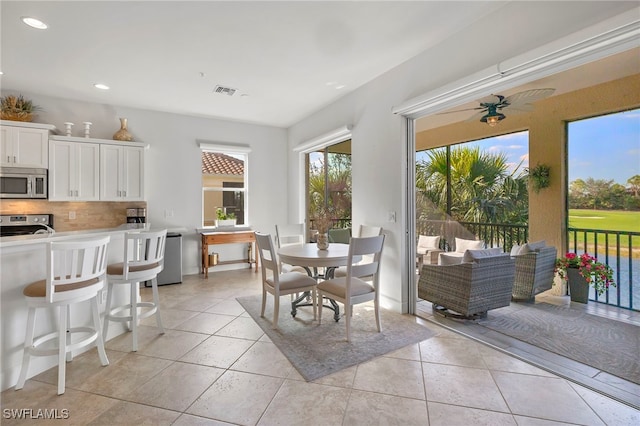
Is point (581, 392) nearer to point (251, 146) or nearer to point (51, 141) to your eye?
point (251, 146)

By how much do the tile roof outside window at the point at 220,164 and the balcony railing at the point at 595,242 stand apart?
148 inches

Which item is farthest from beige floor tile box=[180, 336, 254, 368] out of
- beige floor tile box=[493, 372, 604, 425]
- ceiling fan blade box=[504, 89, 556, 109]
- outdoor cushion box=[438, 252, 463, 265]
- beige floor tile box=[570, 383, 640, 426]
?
ceiling fan blade box=[504, 89, 556, 109]

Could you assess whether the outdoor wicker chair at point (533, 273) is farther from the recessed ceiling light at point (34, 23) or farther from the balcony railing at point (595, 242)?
the recessed ceiling light at point (34, 23)

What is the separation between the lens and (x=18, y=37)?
2.79 meters

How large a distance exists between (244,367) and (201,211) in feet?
12.4

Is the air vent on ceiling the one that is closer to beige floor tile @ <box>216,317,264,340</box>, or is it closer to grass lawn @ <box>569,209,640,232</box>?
beige floor tile @ <box>216,317,264,340</box>

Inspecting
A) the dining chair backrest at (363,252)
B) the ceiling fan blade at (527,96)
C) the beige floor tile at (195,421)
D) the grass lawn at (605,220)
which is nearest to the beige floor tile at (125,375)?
the beige floor tile at (195,421)

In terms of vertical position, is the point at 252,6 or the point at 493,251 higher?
the point at 252,6

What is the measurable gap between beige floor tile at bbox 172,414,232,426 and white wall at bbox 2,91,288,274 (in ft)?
12.9

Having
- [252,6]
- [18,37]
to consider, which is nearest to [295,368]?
[252,6]

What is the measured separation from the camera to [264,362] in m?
2.40

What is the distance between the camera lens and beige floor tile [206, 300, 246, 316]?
3.51m

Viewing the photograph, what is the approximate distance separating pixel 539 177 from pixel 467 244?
Answer: 53.4 inches

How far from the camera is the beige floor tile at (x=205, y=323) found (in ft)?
9.97
